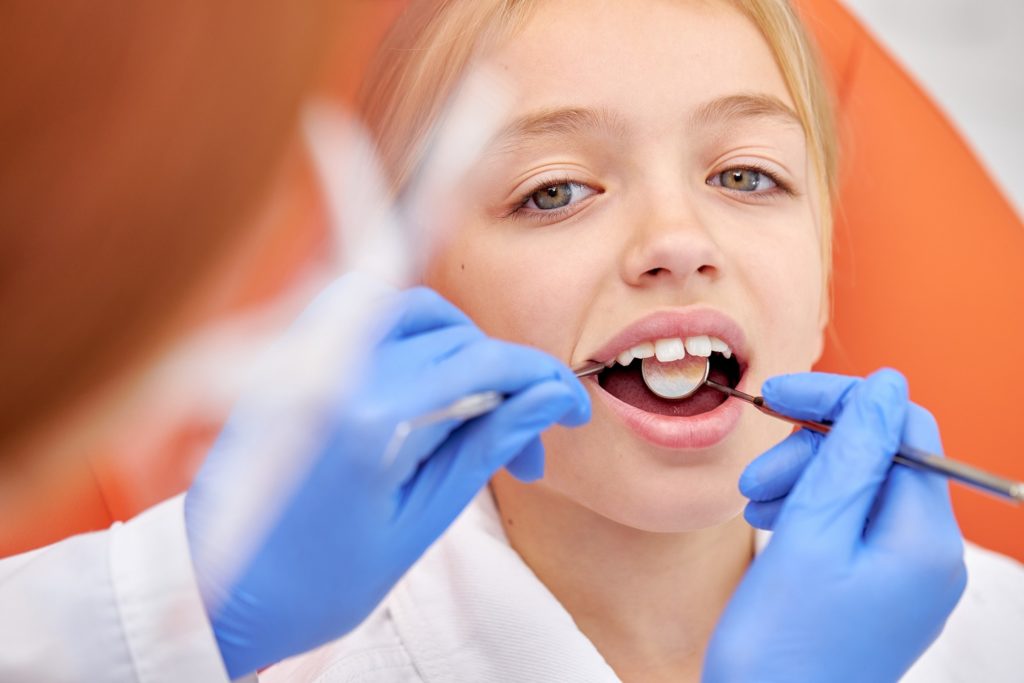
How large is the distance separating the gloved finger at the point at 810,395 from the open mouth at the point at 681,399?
0.11 m

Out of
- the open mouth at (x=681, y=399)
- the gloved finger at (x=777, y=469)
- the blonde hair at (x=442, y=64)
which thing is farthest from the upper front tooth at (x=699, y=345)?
the blonde hair at (x=442, y=64)

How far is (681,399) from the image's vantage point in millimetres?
1263

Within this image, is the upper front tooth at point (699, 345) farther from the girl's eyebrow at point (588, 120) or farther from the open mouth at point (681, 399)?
the girl's eyebrow at point (588, 120)

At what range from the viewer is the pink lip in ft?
3.83

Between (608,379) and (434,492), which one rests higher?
(608,379)

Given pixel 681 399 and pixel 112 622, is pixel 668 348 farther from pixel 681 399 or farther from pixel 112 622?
pixel 112 622

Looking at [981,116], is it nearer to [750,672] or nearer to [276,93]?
[750,672]

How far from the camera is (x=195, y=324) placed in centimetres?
51

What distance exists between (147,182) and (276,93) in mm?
Answer: 57

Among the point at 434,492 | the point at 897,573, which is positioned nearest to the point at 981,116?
the point at 897,573

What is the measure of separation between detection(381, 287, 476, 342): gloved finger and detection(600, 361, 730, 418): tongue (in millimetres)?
246

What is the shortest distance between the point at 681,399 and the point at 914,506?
32 cm

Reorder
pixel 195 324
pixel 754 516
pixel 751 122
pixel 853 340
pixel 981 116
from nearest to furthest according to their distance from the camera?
1. pixel 195 324
2. pixel 754 516
3. pixel 751 122
4. pixel 853 340
5. pixel 981 116

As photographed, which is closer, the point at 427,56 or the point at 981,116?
the point at 427,56
